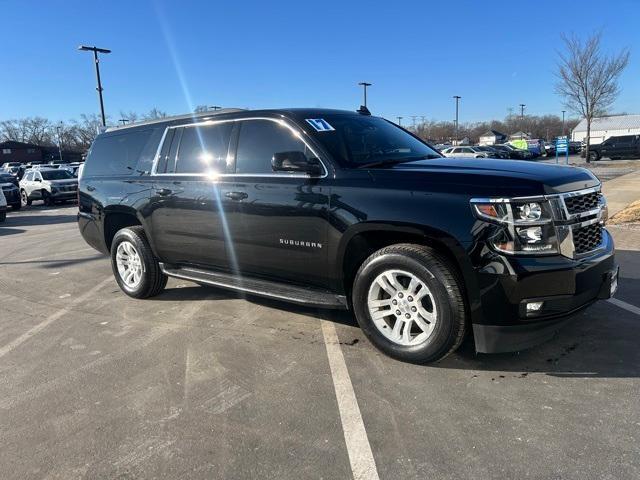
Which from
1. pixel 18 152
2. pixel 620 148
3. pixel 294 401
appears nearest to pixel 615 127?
pixel 620 148

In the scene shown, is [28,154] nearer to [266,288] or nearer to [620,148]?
[620,148]

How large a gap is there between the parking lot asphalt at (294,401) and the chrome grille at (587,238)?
851 mm

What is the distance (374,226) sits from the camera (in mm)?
3809

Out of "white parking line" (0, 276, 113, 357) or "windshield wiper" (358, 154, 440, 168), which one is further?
"white parking line" (0, 276, 113, 357)

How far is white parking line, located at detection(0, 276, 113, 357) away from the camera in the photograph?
4641 millimetres

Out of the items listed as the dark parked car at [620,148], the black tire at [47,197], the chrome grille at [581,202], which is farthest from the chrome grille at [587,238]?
the dark parked car at [620,148]

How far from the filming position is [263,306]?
5.40 metres

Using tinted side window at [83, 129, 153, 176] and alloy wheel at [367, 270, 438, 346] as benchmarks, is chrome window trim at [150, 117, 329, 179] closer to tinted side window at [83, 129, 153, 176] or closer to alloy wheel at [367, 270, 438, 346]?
tinted side window at [83, 129, 153, 176]

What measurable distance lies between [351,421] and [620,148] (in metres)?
41.1

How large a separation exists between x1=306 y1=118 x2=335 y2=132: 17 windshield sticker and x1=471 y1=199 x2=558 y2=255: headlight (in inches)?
64.3

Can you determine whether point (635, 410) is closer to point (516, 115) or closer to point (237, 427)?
point (237, 427)

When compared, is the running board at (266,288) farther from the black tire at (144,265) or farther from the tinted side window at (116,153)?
the tinted side window at (116,153)

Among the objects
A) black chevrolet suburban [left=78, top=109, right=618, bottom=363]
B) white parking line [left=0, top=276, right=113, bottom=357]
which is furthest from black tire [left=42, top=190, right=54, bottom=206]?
black chevrolet suburban [left=78, top=109, right=618, bottom=363]

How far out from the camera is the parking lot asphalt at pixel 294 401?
8.94 ft
